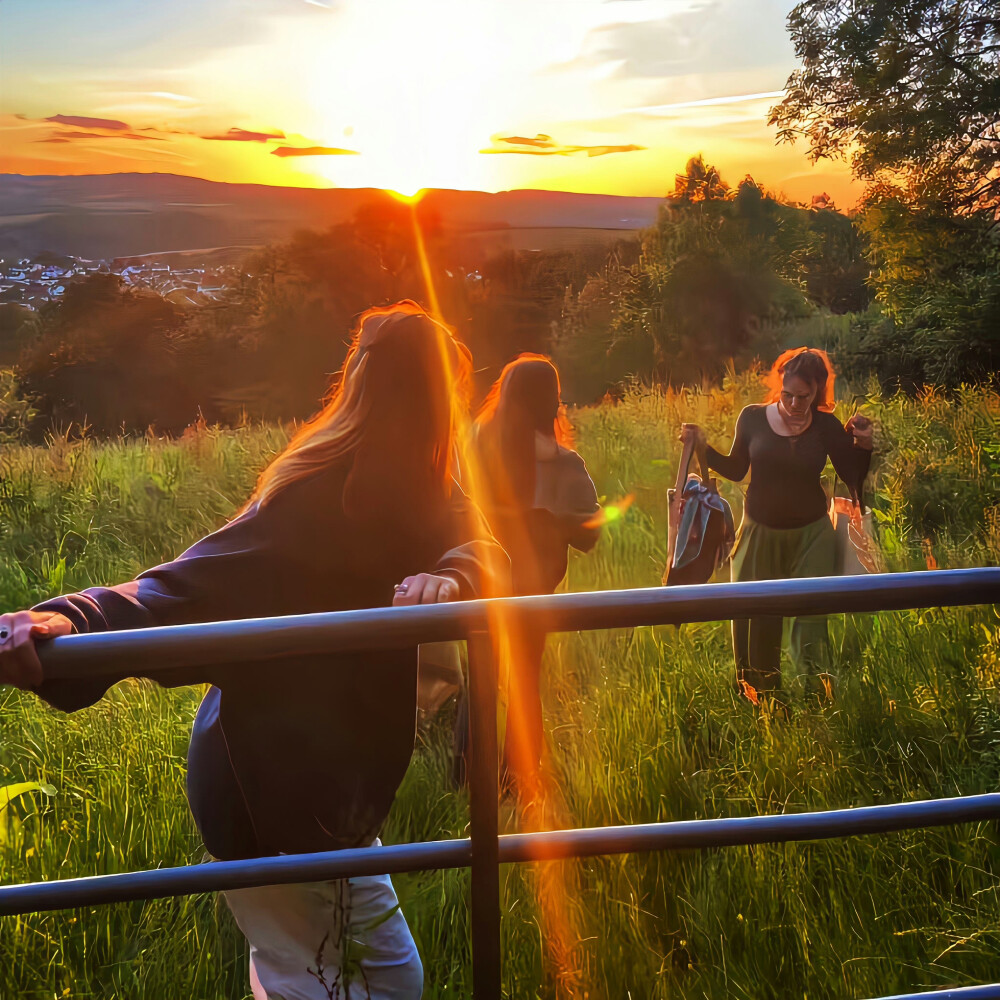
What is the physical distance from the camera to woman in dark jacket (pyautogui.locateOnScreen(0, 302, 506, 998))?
1290 millimetres

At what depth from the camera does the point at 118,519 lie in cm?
562

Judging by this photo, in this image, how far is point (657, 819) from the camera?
2275mm

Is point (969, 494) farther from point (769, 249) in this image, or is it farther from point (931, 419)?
point (769, 249)

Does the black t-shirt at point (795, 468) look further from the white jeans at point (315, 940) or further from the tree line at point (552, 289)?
the tree line at point (552, 289)

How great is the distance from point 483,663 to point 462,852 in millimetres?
181

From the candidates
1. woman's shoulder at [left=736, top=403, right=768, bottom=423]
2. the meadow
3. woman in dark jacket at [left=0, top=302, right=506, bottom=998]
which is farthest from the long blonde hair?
woman's shoulder at [left=736, top=403, right=768, bottom=423]

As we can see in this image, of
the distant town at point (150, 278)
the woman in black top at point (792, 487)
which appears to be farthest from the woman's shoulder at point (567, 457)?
the distant town at point (150, 278)

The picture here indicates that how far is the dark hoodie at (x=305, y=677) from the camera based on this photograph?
129 cm

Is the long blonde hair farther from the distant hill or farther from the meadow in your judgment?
the distant hill

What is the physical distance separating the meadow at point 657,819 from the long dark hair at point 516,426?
0.67 metres

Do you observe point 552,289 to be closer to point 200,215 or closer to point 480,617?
point 200,215

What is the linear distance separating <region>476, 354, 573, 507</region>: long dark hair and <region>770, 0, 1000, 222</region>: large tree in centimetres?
822

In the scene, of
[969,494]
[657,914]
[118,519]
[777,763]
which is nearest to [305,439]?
[657,914]

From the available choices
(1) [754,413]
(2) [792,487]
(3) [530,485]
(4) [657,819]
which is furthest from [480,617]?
(1) [754,413]
